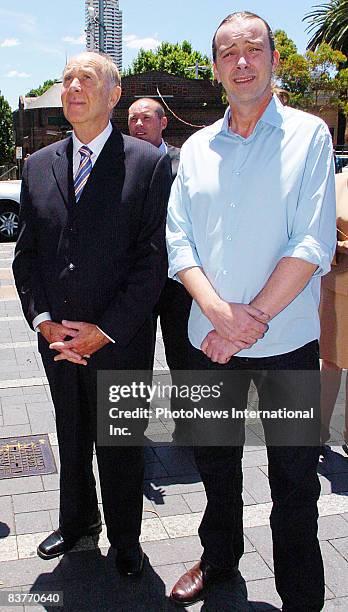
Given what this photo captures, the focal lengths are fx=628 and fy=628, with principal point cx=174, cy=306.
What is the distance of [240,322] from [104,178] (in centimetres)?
84

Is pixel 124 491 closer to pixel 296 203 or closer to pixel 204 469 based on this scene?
pixel 204 469

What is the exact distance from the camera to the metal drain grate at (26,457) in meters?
3.70

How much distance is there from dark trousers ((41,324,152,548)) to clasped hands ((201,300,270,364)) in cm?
51

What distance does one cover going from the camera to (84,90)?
2.46 metres

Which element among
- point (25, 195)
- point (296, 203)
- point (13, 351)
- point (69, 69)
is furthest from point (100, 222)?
point (13, 351)

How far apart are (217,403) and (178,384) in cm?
137

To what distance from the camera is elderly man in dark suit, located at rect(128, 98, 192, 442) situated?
3639 millimetres

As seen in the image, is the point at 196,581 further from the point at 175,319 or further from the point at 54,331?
the point at 175,319

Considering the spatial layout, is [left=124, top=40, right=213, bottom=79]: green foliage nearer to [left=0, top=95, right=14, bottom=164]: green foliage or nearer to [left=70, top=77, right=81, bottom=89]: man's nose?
[left=0, top=95, right=14, bottom=164]: green foliage

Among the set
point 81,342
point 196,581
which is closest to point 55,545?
point 196,581

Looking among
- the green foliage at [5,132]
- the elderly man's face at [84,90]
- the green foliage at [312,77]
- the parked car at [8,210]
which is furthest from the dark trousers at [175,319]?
the green foliage at [5,132]

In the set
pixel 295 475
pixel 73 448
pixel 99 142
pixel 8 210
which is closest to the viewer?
pixel 295 475

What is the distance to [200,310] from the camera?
2436 millimetres

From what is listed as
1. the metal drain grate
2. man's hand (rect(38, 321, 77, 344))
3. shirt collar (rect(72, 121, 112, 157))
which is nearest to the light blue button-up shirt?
shirt collar (rect(72, 121, 112, 157))
